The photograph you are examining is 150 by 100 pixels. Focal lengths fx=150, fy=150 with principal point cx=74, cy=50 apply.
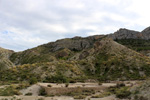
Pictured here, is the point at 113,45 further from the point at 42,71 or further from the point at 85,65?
the point at 42,71

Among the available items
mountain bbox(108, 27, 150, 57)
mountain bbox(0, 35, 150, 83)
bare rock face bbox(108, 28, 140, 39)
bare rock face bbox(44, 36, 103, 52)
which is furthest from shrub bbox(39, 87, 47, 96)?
bare rock face bbox(44, 36, 103, 52)

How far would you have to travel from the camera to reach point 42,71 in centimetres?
3988

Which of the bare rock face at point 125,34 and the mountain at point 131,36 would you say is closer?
the mountain at point 131,36

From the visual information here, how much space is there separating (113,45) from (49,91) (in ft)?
132

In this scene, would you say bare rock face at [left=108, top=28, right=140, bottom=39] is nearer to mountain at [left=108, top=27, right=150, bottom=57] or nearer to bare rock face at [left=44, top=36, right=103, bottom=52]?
mountain at [left=108, top=27, right=150, bottom=57]

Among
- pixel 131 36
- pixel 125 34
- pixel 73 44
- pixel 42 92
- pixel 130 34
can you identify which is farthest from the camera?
pixel 73 44

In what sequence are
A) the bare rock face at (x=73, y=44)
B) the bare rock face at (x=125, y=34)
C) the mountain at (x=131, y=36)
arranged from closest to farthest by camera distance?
the mountain at (x=131, y=36), the bare rock face at (x=125, y=34), the bare rock face at (x=73, y=44)

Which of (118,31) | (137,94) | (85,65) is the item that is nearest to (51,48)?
(118,31)

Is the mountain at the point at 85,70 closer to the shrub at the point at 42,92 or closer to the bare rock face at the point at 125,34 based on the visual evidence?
the shrub at the point at 42,92

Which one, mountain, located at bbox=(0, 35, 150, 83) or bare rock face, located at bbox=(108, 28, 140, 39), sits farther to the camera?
bare rock face, located at bbox=(108, 28, 140, 39)

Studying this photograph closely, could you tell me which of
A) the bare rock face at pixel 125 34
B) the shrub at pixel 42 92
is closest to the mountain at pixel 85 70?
the shrub at pixel 42 92

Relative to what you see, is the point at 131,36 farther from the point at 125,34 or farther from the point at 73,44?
the point at 73,44

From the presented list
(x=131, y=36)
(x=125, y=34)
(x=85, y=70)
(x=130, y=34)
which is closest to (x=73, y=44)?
(x=125, y=34)

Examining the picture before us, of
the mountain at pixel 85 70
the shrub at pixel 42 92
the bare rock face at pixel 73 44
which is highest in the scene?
the bare rock face at pixel 73 44
